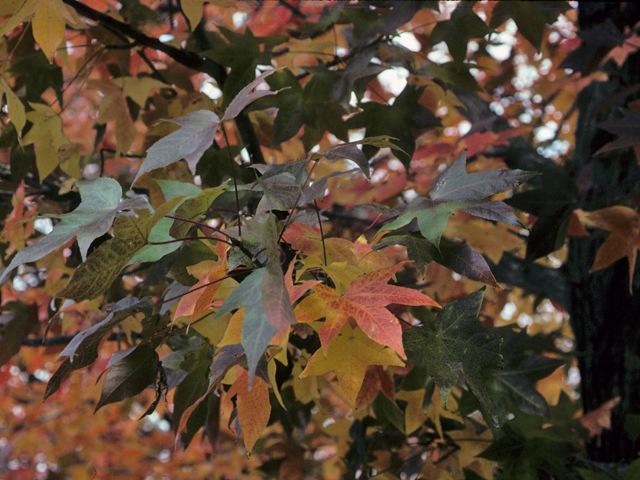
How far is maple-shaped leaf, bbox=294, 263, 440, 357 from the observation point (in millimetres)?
464

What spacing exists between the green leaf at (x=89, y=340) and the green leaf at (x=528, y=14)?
0.87 meters

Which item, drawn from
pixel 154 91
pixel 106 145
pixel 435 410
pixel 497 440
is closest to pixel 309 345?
pixel 435 410

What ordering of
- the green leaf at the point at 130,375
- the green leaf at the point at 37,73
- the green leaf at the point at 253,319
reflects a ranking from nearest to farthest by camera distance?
1. the green leaf at the point at 253,319
2. the green leaf at the point at 130,375
3. the green leaf at the point at 37,73

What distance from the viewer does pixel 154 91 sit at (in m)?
1.22

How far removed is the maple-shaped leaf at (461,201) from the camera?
Answer: 1.64 feet

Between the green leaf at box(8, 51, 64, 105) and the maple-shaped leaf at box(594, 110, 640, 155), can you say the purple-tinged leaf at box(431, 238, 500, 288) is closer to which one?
the maple-shaped leaf at box(594, 110, 640, 155)

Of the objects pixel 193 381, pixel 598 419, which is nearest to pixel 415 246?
pixel 193 381

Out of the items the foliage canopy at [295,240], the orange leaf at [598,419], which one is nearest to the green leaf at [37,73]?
the foliage canopy at [295,240]

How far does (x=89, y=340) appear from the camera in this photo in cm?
53

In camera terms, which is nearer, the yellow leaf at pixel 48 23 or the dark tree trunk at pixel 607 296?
the yellow leaf at pixel 48 23

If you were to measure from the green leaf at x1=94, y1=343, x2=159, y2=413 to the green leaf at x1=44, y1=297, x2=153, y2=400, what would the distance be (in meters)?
0.08

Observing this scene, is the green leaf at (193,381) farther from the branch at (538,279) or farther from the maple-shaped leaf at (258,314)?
the branch at (538,279)

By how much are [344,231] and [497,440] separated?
3.38 feet

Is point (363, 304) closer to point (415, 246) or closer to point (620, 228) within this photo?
point (415, 246)
